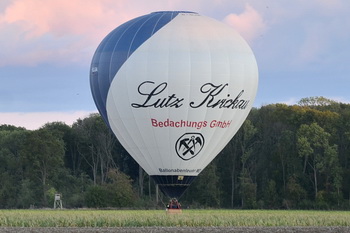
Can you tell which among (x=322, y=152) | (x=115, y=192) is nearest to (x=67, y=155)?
(x=115, y=192)

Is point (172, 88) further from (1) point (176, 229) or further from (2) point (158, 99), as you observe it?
(1) point (176, 229)

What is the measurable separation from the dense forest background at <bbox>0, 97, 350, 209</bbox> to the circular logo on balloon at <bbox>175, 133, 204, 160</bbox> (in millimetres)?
32498

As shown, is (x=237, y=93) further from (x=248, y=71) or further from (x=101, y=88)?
(x=101, y=88)

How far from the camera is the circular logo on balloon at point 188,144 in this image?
60.7 m

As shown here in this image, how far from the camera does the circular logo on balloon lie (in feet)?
199

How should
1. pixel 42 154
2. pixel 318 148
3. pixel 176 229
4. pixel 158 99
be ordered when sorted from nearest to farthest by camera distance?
pixel 176 229 < pixel 158 99 < pixel 318 148 < pixel 42 154

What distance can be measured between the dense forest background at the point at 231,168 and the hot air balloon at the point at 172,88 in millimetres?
31815

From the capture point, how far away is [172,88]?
196 feet

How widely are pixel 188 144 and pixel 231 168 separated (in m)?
40.9

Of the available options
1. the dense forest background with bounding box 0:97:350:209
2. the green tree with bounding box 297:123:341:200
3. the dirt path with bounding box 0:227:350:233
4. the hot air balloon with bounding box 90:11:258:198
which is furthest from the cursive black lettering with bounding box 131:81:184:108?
the green tree with bounding box 297:123:341:200

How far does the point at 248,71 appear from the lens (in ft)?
203

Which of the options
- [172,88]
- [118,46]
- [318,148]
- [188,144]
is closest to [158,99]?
[172,88]

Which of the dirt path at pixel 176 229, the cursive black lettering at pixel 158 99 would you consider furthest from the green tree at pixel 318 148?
the dirt path at pixel 176 229

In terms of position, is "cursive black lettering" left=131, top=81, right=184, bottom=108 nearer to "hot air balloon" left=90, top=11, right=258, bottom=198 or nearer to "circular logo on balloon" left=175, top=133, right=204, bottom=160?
"hot air balloon" left=90, top=11, right=258, bottom=198
